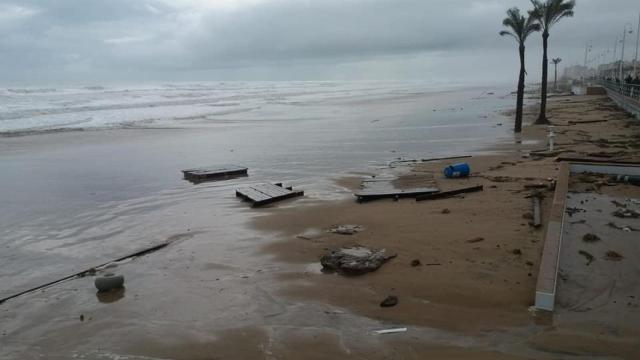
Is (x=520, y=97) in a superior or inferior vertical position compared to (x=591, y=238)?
superior

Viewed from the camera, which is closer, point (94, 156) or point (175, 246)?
point (175, 246)

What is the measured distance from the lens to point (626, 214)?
9.25 metres

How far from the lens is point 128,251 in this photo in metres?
8.97

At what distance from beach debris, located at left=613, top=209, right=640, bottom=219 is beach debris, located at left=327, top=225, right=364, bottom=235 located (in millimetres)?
4441

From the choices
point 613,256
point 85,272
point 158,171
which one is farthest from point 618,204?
point 158,171

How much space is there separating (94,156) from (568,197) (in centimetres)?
1759

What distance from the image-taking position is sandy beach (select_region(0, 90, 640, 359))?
211 inches

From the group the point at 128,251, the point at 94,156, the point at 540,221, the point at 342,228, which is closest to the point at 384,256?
the point at 342,228

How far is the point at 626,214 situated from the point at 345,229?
4.85 m

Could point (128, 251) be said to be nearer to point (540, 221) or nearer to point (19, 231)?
point (19, 231)

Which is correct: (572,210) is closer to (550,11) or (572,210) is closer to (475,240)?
(475,240)

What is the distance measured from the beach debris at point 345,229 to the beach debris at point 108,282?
3640mm

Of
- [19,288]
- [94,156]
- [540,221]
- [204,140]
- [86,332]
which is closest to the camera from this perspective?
[86,332]

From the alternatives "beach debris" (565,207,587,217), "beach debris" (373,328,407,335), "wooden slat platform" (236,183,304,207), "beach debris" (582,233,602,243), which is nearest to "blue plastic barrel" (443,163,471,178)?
"wooden slat platform" (236,183,304,207)
